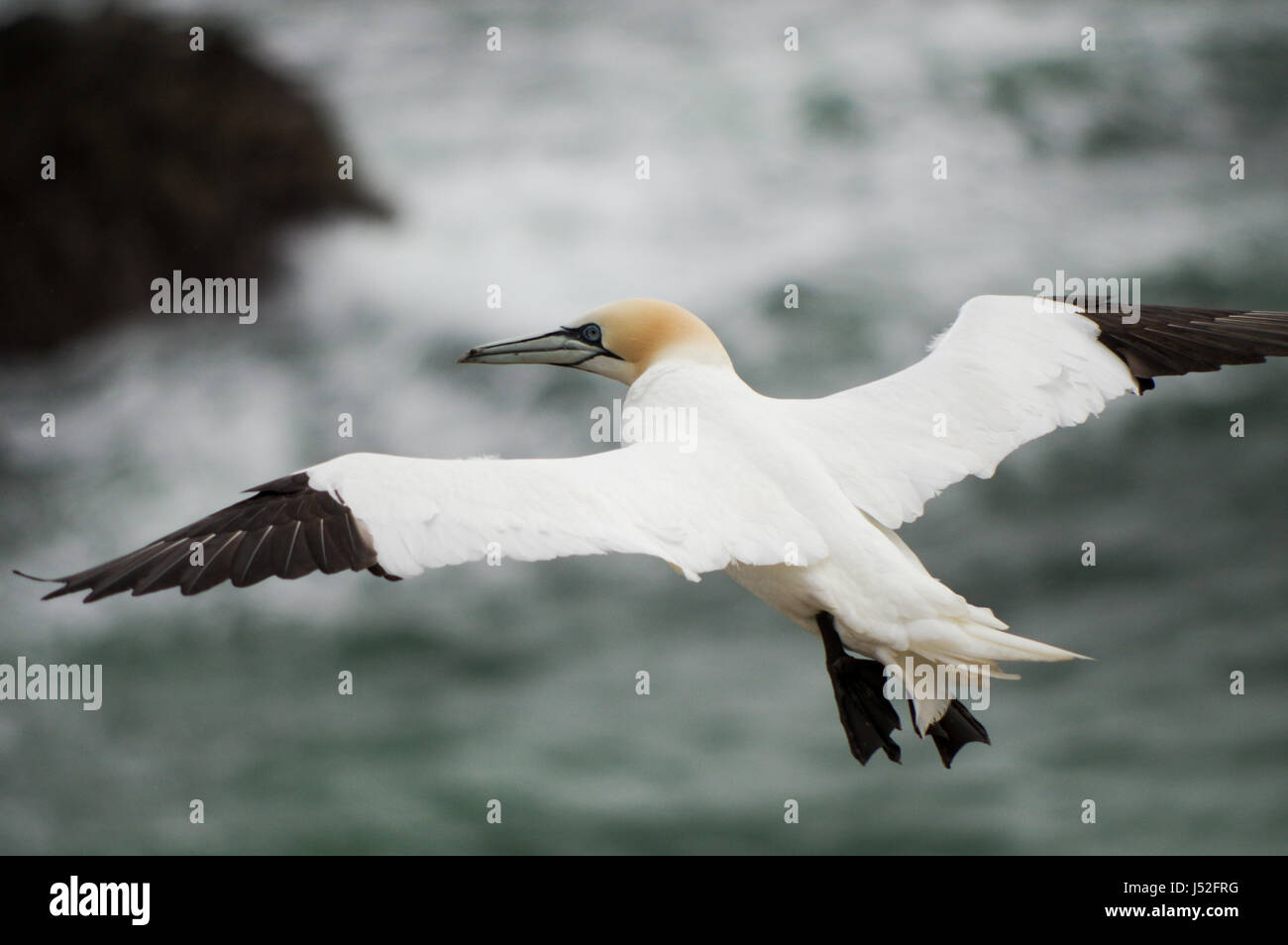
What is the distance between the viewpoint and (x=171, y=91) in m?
15.5

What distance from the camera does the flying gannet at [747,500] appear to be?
4.25 m

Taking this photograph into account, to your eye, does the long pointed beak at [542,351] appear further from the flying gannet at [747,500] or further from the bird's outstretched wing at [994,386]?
the bird's outstretched wing at [994,386]

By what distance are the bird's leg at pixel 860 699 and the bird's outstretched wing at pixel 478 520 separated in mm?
451

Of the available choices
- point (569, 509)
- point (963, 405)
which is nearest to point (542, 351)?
point (569, 509)

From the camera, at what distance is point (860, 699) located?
4.78 metres

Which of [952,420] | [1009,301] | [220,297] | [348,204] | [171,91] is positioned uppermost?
[171,91]

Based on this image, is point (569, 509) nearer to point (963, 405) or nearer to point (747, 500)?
point (747, 500)

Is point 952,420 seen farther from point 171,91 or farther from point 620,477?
point 171,91

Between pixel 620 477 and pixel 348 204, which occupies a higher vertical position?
pixel 348 204

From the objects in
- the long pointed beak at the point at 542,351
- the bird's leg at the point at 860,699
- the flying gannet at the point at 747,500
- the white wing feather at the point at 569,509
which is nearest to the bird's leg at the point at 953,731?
the flying gannet at the point at 747,500

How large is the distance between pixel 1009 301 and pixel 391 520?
2.71 meters

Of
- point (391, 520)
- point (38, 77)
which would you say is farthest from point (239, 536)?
point (38, 77)

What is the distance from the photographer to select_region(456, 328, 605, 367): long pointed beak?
17.7ft

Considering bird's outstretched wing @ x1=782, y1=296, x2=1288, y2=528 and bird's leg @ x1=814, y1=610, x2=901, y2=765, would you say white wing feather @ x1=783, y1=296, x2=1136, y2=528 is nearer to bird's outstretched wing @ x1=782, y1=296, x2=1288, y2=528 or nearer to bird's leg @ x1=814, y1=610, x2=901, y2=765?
bird's outstretched wing @ x1=782, y1=296, x2=1288, y2=528
